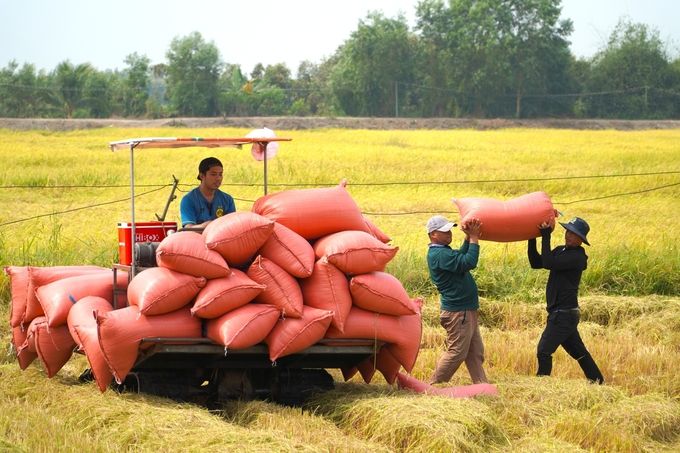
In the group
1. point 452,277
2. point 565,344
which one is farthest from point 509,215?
point 565,344

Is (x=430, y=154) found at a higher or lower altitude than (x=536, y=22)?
lower

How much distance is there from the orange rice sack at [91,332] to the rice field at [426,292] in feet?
0.55

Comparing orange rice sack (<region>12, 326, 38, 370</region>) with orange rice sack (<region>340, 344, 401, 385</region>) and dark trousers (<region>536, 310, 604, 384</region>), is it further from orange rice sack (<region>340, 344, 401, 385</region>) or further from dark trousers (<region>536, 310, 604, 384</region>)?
dark trousers (<region>536, 310, 604, 384</region>)

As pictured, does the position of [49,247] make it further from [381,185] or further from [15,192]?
[381,185]

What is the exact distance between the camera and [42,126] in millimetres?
37844

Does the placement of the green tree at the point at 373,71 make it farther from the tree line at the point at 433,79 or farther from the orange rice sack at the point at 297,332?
the orange rice sack at the point at 297,332

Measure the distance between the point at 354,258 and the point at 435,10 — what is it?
5974cm

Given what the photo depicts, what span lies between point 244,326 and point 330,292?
64 centimetres

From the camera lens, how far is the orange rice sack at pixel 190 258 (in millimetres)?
7105

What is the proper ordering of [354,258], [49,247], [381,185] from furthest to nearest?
[381,185], [49,247], [354,258]

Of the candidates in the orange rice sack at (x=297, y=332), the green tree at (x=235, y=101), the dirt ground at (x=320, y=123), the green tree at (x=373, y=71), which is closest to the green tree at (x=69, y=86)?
the green tree at (x=235, y=101)

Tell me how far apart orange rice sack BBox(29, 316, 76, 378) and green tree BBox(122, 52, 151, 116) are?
148 feet

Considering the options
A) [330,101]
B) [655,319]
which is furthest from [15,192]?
[330,101]

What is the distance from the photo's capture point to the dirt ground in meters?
39.1
